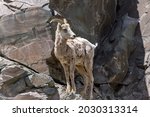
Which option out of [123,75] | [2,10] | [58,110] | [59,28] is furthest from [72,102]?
[123,75]

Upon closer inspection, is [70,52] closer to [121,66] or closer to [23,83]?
[23,83]

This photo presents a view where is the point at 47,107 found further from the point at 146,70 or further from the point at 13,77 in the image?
the point at 146,70

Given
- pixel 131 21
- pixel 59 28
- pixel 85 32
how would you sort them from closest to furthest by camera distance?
pixel 59 28
pixel 85 32
pixel 131 21

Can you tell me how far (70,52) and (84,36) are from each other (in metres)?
2.05

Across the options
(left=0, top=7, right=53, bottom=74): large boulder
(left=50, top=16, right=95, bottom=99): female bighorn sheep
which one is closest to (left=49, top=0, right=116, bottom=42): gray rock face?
(left=0, top=7, right=53, bottom=74): large boulder

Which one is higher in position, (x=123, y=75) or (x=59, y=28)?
(x=59, y=28)

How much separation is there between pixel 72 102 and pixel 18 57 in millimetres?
2914

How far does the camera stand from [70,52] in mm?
7852

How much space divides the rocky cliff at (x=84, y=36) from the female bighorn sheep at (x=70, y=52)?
0.42m

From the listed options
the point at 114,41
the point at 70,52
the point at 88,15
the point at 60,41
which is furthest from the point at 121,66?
the point at 60,41

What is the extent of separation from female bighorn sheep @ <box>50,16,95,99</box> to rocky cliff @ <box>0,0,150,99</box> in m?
0.42

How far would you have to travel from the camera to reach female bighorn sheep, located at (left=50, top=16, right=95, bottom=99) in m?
7.82

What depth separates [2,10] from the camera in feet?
29.9

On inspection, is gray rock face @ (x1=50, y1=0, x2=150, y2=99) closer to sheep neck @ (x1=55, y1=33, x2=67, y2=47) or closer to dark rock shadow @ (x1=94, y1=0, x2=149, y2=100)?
dark rock shadow @ (x1=94, y1=0, x2=149, y2=100)
